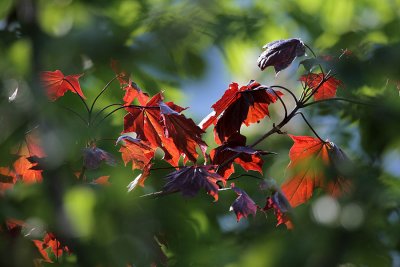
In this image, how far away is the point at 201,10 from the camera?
581 mm

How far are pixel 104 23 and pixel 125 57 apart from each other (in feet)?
0.13

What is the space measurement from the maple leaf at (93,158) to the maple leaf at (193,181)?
118 mm

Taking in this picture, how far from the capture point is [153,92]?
69cm

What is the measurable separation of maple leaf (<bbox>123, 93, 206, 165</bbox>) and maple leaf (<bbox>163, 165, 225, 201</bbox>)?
0.16 metres

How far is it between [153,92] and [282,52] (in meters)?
0.61

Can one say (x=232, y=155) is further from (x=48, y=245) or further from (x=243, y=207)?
(x=48, y=245)

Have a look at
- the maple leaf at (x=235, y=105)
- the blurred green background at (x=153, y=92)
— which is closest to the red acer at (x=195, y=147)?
the maple leaf at (x=235, y=105)

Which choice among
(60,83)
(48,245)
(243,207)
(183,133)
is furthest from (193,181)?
(60,83)

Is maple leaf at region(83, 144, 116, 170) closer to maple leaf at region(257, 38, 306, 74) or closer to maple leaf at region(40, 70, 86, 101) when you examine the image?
maple leaf at region(40, 70, 86, 101)

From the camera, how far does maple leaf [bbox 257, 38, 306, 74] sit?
125 centimetres

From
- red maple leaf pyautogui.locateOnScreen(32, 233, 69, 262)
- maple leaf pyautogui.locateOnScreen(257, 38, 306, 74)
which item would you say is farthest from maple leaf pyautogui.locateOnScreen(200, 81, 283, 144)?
red maple leaf pyautogui.locateOnScreen(32, 233, 69, 262)

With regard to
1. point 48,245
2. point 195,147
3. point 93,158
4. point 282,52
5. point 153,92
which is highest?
point 153,92

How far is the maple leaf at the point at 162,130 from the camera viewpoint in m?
1.36

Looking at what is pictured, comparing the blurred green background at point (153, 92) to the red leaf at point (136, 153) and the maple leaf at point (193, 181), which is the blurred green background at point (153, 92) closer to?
the maple leaf at point (193, 181)
